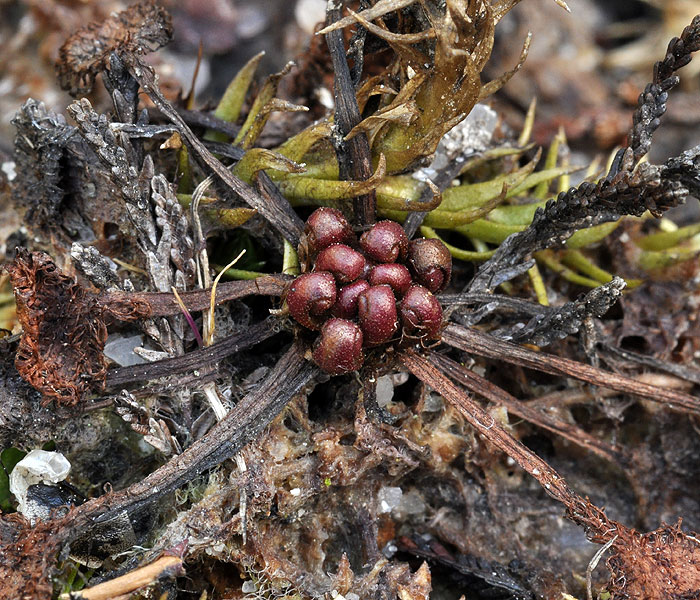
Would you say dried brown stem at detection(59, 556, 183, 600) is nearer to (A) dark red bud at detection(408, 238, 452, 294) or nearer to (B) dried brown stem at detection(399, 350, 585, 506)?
(B) dried brown stem at detection(399, 350, 585, 506)

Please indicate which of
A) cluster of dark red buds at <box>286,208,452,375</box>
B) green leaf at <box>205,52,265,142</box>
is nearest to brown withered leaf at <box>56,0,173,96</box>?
green leaf at <box>205,52,265,142</box>

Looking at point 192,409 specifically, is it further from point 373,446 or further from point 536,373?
point 536,373

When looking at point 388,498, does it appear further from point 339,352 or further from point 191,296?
point 191,296

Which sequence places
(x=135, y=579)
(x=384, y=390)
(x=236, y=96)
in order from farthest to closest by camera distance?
(x=236, y=96), (x=384, y=390), (x=135, y=579)

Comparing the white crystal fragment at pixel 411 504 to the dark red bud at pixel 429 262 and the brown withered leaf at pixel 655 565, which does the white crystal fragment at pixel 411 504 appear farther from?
the dark red bud at pixel 429 262

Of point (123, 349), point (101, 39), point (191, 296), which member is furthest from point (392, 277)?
point (101, 39)

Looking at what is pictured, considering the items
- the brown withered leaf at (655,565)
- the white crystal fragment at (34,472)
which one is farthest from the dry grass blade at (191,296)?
the brown withered leaf at (655,565)
